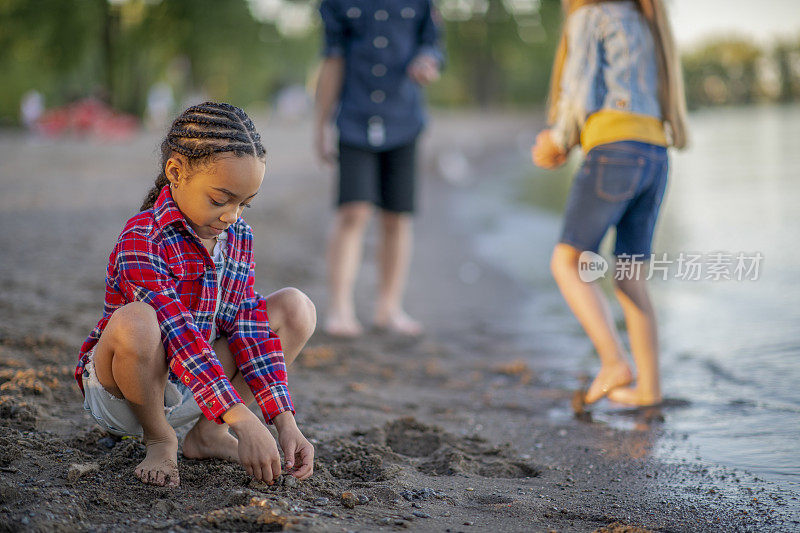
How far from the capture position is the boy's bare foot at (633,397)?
318 centimetres

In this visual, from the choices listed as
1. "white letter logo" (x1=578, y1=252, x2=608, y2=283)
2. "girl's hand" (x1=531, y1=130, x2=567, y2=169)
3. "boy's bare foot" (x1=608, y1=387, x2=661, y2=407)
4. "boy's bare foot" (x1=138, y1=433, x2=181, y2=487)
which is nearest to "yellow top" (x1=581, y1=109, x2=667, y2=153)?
"girl's hand" (x1=531, y1=130, x2=567, y2=169)

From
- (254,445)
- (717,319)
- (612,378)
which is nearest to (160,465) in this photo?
(254,445)

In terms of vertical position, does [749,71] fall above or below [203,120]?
above

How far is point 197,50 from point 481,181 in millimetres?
14313

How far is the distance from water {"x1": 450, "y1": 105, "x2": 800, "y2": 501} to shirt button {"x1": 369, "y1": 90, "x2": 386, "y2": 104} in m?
1.52

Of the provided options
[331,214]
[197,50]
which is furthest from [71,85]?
[331,214]

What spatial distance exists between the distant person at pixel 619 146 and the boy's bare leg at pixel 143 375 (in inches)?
64.8

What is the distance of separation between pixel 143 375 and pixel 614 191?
1.83 metres

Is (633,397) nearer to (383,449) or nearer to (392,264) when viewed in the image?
(383,449)

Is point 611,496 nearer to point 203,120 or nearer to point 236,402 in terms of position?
point 236,402

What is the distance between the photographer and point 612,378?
9.96ft

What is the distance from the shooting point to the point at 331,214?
30.6 ft

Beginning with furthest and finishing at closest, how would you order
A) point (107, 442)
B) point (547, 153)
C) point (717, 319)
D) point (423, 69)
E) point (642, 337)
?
1. point (717, 319)
2. point (423, 69)
3. point (547, 153)
4. point (642, 337)
5. point (107, 442)

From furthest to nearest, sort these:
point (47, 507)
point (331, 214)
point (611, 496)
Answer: point (331, 214), point (611, 496), point (47, 507)
